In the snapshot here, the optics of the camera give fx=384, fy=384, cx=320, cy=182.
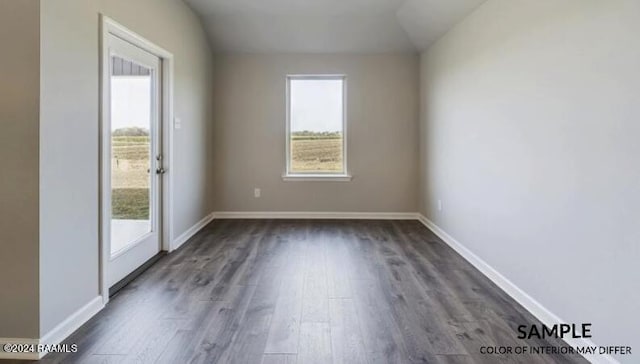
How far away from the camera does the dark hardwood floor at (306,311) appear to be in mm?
2152

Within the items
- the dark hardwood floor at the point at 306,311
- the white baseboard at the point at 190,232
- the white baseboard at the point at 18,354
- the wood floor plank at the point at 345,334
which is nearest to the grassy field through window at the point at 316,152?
the white baseboard at the point at 190,232


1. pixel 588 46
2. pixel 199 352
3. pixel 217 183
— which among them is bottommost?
pixel 199 352

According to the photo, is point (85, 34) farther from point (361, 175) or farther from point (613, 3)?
point (361, 175)

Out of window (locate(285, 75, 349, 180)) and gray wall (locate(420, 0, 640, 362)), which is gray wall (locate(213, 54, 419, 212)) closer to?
window (locate(285, 75, 349, 180))

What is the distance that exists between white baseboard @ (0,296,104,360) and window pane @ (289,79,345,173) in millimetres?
3698

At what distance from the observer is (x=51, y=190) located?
2197mm

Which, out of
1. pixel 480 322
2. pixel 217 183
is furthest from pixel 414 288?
pixel 217 183

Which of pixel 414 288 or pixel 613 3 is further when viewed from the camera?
pixel 414 288

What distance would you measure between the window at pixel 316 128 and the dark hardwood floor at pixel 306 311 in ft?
6.35

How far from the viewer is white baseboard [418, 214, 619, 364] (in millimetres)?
2074

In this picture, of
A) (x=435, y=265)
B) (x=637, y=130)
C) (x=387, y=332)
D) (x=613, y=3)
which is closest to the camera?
(x=637, y=130)

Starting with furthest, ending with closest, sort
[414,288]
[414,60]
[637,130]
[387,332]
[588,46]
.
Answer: [414,60], [414,288], [387,332], [588,46], [637,130]

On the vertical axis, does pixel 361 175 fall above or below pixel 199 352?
above

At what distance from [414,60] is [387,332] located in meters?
4.46
